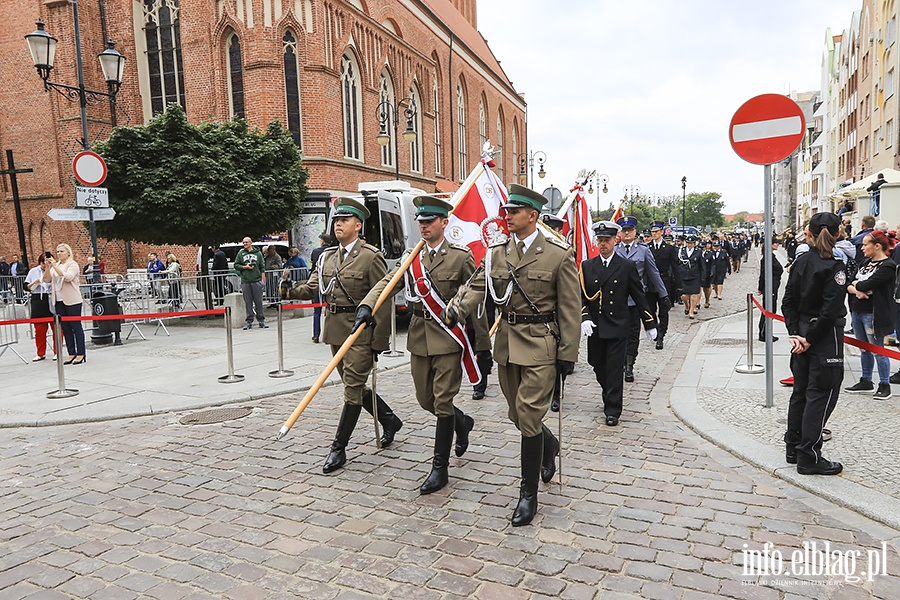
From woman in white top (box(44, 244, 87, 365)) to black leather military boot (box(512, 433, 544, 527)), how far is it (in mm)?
9346

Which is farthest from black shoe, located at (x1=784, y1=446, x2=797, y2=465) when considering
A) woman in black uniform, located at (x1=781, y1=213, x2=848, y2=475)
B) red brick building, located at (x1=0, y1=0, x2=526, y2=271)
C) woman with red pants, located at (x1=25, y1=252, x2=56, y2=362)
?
red brick building, located at (x1=0, y1=0, x2=526, y2=271)

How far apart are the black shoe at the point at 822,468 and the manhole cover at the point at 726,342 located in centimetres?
654

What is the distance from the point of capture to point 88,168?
36.9 ft

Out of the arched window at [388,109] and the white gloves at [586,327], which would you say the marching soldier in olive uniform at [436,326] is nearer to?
the white gloves at [586,327]

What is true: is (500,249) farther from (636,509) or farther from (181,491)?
(181,491)

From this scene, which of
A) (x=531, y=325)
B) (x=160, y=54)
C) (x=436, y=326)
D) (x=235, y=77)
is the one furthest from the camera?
(x=160, y=54)

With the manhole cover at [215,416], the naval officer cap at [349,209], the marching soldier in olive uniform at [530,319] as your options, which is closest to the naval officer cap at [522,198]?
the marching soldier in olive uniform at [530,319]

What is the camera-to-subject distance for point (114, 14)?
90.6 feet

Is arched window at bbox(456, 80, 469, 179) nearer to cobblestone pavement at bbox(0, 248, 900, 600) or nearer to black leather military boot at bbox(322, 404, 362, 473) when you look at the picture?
cobblestone pavement at bbox(0, 248, 900, 600)

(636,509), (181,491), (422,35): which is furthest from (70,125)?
(636,509)

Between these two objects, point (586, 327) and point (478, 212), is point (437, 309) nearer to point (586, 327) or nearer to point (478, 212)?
point (478, 212)

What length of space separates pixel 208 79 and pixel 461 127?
22073mm

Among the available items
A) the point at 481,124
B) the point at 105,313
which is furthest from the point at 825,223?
the point at 481,124

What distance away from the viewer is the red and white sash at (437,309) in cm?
479
